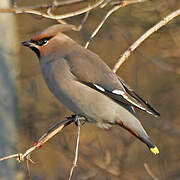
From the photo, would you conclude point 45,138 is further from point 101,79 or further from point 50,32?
point 50,32

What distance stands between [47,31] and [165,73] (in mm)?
4017

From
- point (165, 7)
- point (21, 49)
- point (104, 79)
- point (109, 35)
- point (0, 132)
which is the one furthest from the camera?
point (21, 49)

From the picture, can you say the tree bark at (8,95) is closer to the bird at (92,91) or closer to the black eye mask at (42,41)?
the black eye mask at (42,41)

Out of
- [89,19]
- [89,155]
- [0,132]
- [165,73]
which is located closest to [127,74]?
[165,73]

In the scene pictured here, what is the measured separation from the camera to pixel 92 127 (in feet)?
22.7

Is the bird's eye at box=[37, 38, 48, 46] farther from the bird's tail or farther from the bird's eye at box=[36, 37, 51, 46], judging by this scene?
the bird's tail

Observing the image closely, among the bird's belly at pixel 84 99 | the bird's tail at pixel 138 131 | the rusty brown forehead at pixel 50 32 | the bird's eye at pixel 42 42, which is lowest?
the bird's tail at pixel 138 131

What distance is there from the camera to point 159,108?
22.4ft

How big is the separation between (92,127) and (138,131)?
366 cm

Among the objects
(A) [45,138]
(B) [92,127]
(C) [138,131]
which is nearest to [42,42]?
(A) [45,138]

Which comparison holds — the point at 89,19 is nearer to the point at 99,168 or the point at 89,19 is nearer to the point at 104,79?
the point at 99,168

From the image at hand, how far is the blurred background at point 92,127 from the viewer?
5051 mm

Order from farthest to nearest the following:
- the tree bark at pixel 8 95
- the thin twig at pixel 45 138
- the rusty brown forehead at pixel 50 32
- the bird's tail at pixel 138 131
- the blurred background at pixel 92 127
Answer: the blurred background at pixel 92 127
the tree bark at pixel 8 95
the rusty brown forehead at pixel 50 32
the bird's tail at pixel 138 131
the thin twig at pixel 45 138

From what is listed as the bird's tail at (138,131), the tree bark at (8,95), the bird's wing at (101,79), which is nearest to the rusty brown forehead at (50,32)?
the bird's wing at (101,79)
